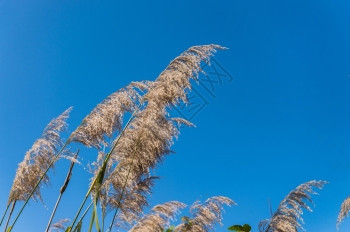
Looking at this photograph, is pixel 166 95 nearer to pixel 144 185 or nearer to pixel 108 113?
pixel 108 113

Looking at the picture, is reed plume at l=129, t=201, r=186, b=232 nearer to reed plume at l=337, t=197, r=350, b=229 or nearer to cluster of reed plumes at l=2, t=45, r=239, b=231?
cluster of reed plumes at l=2, t=45, r=239, b=231

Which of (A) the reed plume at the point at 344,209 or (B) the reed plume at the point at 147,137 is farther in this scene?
(A) the reed plume at the point at 344,209

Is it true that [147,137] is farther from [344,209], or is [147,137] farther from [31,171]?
[344,209]

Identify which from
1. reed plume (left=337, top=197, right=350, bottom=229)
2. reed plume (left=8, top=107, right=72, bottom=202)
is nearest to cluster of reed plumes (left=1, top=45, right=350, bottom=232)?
reed plume (left=8, top=107, right=72, bottom=202)

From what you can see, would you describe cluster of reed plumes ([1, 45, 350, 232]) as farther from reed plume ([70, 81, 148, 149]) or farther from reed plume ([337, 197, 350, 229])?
reed plume ([337, 197, 350, 229])

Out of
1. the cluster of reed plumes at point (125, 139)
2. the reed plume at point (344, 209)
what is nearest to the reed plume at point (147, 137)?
the cluster of reed plumes at point (125, 139)

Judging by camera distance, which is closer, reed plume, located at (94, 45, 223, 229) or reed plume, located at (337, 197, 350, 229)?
reed plume, located at (94, 45, 223, 229)

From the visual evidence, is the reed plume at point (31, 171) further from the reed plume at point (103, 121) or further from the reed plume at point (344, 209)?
the reed plume at point (344, 209)

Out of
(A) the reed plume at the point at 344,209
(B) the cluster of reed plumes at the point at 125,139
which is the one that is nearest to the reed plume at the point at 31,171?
(B) the cluster of reed plumes at the point at 125,139

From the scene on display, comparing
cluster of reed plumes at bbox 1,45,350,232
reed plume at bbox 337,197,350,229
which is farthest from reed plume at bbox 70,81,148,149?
reed plume at bbox 337,197,350,229

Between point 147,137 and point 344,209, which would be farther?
point 344,209

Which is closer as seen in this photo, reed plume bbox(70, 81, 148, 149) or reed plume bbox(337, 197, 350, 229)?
reed plume bbox(70, 81, 148, 149)

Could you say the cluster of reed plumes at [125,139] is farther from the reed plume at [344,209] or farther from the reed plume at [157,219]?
the reed plume at [344,209]

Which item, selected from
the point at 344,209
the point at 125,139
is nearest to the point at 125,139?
the point at 125,139
